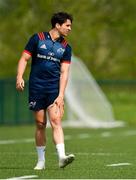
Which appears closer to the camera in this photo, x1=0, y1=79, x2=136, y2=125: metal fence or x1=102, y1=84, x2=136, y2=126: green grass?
x1=0, y1=79, x2=136, y2=125: metal fence

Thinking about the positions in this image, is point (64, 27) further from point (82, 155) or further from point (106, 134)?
point (106, 134)

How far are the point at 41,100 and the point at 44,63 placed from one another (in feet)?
1.58

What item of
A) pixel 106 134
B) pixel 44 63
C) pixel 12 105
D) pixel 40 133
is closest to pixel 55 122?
pixel 40 133

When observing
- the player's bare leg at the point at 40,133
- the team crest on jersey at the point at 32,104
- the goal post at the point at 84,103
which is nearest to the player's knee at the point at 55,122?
the player's bare leg at the point at 40,133

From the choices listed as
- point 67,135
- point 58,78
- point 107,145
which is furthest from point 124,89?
point 58,78

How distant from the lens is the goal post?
29.8 meters

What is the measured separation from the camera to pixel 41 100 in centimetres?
1262

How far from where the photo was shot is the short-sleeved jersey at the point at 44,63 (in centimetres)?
1257

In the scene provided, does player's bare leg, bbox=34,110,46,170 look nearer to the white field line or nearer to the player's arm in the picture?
the player's arm

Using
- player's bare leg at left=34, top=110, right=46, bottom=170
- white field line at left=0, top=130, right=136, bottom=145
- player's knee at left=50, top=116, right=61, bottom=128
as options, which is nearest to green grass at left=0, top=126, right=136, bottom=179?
white field line at left=0, top=130, right=136, bottom=145

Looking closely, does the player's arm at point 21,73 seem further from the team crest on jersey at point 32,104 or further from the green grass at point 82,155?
the green grass at point 82,155

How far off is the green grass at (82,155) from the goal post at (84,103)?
3.08 metres

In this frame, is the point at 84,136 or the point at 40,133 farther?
the point at 84,136

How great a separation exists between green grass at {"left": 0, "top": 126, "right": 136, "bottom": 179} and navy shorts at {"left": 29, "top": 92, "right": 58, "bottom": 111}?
2.68ft
